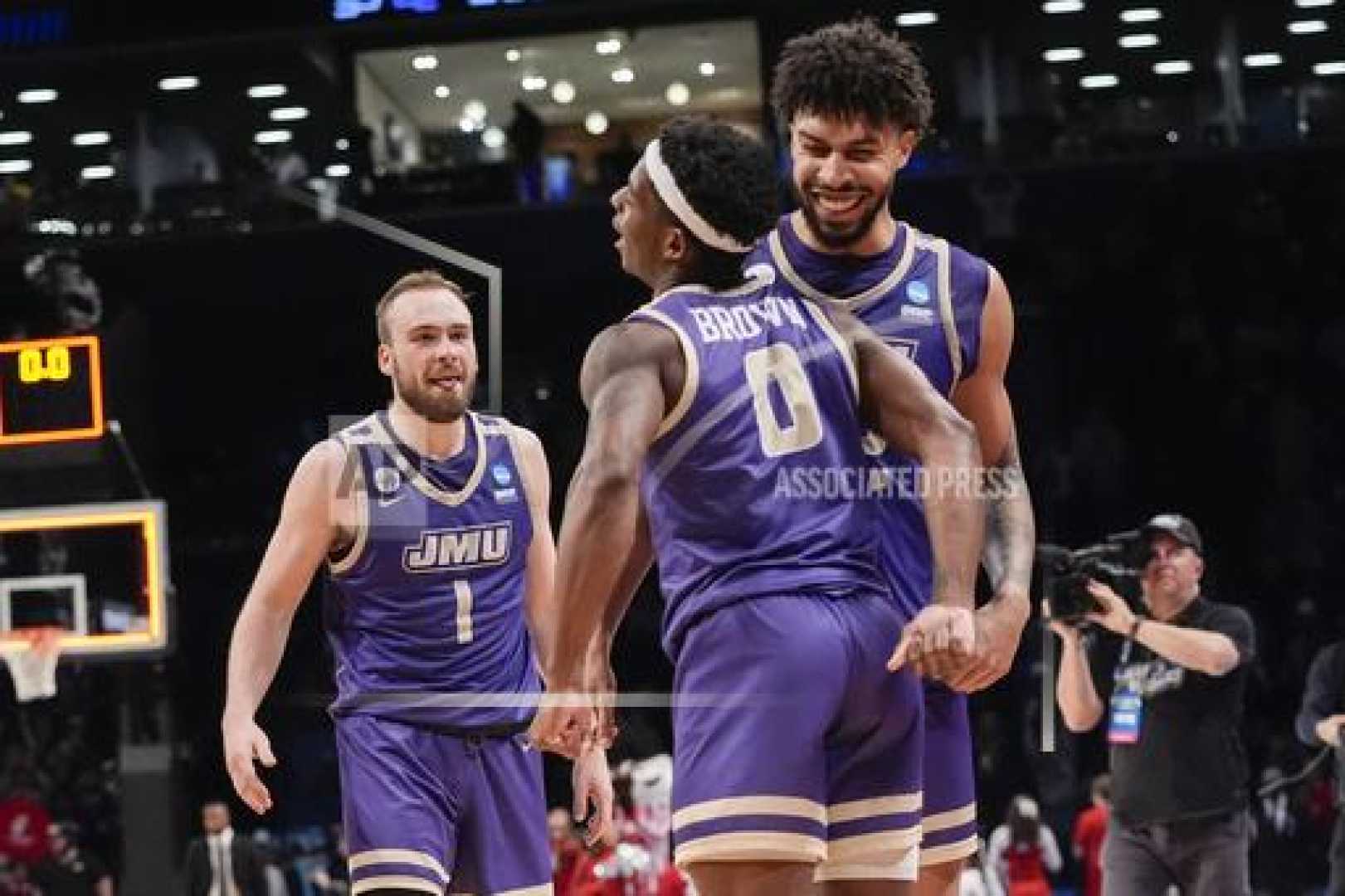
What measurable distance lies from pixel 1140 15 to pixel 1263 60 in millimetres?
815

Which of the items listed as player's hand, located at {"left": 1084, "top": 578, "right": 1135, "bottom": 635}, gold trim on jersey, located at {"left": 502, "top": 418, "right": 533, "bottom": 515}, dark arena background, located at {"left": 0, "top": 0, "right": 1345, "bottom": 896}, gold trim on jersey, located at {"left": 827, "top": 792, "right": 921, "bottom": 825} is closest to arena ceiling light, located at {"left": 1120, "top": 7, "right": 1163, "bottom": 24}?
dark arena background, located at {"left": 0, "top": 0, "right": 1345, "bottom": 896}

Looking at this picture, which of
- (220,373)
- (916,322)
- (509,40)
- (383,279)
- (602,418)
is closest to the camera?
(602,418)

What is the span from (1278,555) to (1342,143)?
226 centimetres

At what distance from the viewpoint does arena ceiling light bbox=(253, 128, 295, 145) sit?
450 inches

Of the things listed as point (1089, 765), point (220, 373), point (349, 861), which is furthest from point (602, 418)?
point (1089, 765)

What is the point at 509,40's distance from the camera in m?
12.6

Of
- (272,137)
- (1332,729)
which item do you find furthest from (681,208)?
(272,137)

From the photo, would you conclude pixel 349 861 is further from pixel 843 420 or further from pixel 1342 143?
pixel 1342 143

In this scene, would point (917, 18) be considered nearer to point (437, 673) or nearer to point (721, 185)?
point (437, 673)

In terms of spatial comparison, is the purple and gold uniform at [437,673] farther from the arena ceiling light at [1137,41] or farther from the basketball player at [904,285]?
the arena ceiling light at [1137,41]

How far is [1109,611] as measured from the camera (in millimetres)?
6984

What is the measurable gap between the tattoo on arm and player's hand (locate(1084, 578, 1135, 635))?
2.43 meters

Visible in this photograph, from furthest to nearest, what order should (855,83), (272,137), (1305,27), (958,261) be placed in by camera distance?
(1305,27) < (272,137) < (958,261) < (855,83)

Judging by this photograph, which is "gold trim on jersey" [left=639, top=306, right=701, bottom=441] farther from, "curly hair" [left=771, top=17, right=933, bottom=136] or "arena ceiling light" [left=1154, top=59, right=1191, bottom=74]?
"arena ceiling light" [left=1154, top=59, right=1191, bottom=74]
